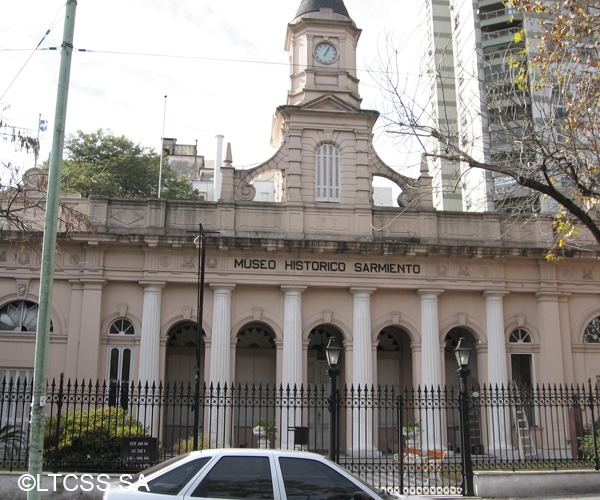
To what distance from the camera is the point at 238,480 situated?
27.7ft

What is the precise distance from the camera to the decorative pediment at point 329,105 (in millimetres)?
23578

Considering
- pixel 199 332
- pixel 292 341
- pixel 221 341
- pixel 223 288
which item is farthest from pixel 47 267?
pixel 292 341

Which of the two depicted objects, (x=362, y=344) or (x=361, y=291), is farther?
(x=361, y=291)

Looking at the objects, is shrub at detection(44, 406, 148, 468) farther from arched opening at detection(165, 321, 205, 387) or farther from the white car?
arched opening at detection(165, 321, 205, 387)

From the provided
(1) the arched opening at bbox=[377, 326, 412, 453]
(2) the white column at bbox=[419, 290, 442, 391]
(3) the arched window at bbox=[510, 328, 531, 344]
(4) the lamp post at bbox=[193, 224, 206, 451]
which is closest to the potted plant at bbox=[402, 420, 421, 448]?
(2) the white column at bbox=[419, 290, 442, 391]

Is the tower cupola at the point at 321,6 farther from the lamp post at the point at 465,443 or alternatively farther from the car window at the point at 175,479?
the car window at the point at 175,479

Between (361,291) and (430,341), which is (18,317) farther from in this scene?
(430,341)

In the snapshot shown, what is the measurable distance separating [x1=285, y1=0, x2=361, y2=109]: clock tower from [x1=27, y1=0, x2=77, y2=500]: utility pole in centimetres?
1426

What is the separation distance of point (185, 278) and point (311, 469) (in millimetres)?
14329

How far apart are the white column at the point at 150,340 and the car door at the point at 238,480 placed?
13.3 meters

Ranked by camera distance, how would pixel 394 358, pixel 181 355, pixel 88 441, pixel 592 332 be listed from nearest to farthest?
1. pixel 88 441
2. pixel 592 332
3. pixel 181 355
4. pixel 394 358

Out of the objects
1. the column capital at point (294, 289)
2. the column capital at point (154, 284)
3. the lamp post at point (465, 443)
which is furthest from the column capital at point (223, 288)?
the lamp post at point (465, 443)

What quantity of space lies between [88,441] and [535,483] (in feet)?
32.7

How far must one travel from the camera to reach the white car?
8.25m
